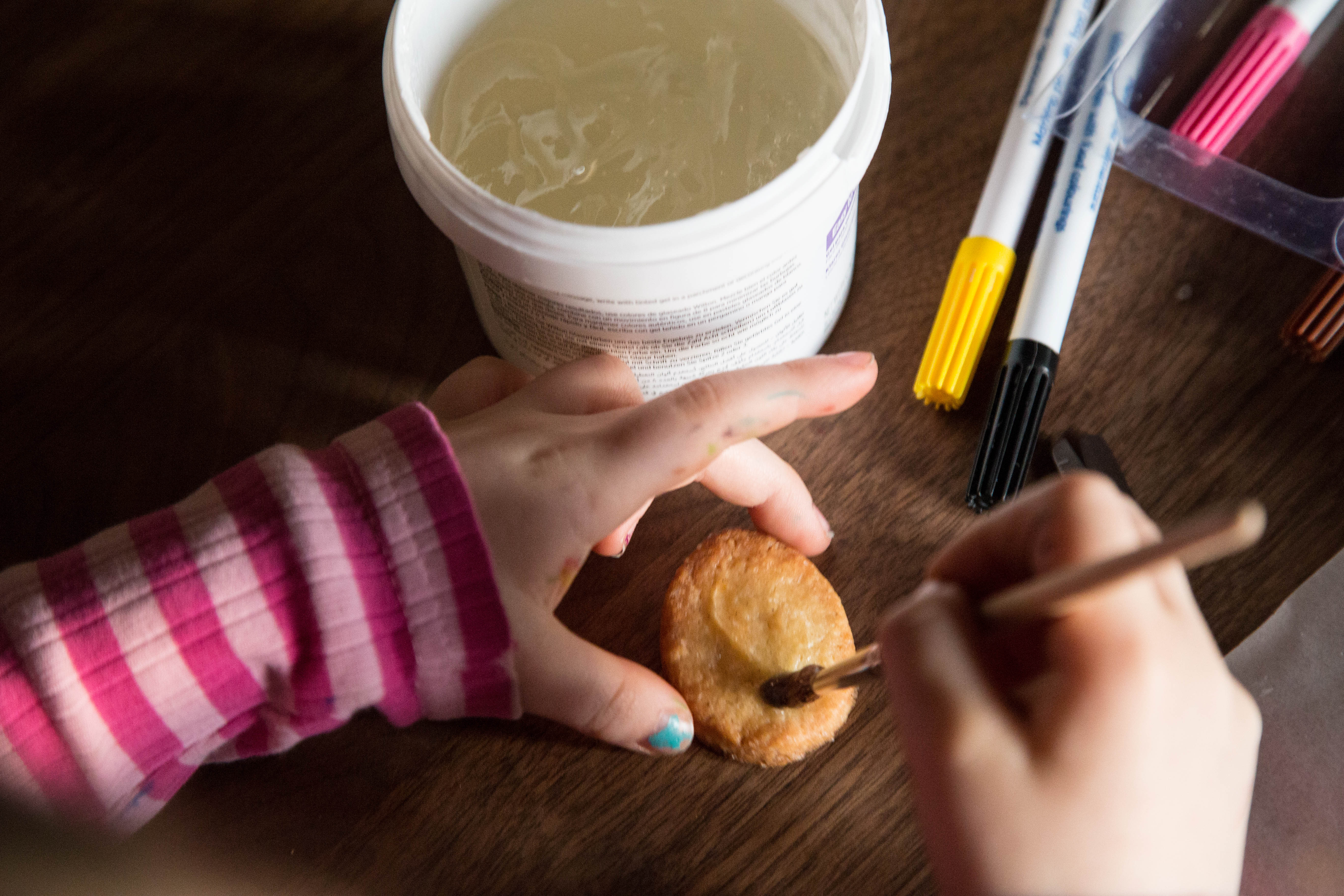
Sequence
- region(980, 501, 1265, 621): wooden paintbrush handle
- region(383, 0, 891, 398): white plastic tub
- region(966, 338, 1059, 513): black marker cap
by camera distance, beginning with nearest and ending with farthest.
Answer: region(980, 501, 1265, 621): wooden paintbrush handle → region(383, 0, 891, 398): white plastic tub → region(966, 338, 1059, 513): black marker cap

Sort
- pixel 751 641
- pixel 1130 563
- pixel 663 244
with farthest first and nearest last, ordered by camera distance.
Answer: pixel 751 641
pixel 663 244
pixel 1130 563

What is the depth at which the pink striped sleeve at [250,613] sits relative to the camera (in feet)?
1.27

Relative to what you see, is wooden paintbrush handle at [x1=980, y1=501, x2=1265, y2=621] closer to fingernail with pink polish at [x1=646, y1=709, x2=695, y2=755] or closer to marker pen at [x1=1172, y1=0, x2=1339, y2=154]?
fingernail with pink polish at [x1=646, y1=709, x2=695, y2=755]

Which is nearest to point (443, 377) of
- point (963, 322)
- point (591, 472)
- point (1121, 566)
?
point (591, 472)

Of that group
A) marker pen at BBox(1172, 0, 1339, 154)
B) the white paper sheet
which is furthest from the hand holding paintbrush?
marker pen at BBox(1172, 0, 1339, 154)

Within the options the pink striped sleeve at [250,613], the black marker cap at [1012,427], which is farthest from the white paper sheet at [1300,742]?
the pink striped sleeve at [250,613]

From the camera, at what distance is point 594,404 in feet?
1.49

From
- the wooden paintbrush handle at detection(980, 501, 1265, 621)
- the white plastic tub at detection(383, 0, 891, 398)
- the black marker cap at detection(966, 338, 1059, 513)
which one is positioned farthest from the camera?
the black marker cap at detection(966, 338, 1059, 513)

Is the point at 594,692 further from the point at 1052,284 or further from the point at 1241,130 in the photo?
the point at 1241,130

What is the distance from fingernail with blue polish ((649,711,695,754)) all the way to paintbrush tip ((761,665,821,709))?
0.13 feet

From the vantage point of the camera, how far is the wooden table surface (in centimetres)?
47

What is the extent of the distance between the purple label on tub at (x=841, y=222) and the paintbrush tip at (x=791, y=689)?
19 centimetres

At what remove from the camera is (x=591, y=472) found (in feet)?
1.34

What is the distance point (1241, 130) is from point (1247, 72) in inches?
1.3
